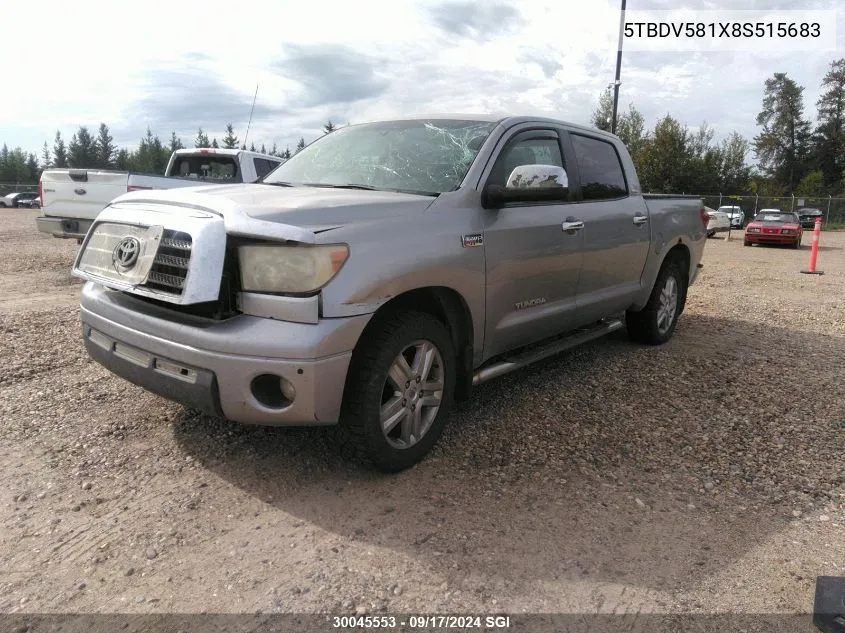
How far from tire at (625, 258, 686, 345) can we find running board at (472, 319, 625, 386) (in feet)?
1.46

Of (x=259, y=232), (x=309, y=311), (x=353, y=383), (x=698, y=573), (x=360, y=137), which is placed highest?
(x=360, y=137)

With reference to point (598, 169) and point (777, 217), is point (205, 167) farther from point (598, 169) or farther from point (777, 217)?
point (777, 217)

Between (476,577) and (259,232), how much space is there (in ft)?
5.38

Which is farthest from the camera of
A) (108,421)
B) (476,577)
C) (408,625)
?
(108,421)

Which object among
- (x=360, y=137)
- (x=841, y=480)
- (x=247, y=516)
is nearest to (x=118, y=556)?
(x=247, y=516)

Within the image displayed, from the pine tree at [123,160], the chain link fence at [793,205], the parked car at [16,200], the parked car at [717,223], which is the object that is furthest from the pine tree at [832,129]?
the pine tree at [123,160]

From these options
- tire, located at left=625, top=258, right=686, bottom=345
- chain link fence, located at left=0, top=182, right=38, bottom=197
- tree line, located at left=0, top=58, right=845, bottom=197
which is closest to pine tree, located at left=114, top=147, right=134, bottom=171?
tree line, located at left=0, top=58, right=845, bottom=197

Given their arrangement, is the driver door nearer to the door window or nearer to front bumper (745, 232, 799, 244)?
the door window

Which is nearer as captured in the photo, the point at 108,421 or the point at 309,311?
the point at 309,311

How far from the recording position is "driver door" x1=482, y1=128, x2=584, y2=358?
3.65 metres

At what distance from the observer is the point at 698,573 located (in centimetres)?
254

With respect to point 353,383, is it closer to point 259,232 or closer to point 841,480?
point 259,232

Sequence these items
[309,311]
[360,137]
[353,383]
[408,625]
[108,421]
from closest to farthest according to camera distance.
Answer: [408,625] → [309,311] → [353,383] → [108,421] → [360,137]

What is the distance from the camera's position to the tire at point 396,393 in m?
2.91
